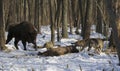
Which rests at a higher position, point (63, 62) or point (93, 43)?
point (93, 43)

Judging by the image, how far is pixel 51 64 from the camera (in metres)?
11.1

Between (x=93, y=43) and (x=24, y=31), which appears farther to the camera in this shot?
(x=24, y=31)

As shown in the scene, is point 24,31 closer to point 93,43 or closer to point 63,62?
point 93,43

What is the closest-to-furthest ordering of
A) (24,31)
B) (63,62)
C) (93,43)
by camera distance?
(63,62), (93,43), (24,31)

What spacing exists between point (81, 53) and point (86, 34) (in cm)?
602

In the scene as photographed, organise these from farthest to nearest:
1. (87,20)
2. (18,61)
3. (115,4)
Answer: (87,20), (18,61), (115,4)

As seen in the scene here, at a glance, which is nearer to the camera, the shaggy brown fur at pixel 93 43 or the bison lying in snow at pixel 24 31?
the shaggy brown fur at pixel 93 43

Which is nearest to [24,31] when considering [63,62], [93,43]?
[93,43]

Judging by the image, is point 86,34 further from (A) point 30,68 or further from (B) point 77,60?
(A) point 30,68

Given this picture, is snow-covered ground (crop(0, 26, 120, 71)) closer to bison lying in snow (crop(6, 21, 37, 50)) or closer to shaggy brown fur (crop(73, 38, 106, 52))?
shaggy brown fur (crop(73, 38, 106, 52))

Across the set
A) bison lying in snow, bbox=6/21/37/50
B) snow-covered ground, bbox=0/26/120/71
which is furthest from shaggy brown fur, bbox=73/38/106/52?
bison lying in snow, bbox=6/21/37/50

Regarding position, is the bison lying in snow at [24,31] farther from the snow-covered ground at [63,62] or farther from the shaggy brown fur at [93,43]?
the shaggy brown fur at [93,43]

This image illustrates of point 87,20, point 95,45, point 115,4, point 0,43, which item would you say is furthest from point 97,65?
point 87,20

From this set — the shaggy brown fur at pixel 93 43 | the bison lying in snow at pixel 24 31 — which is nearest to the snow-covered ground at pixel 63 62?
the shaggy brown fur at pixel 93 43
